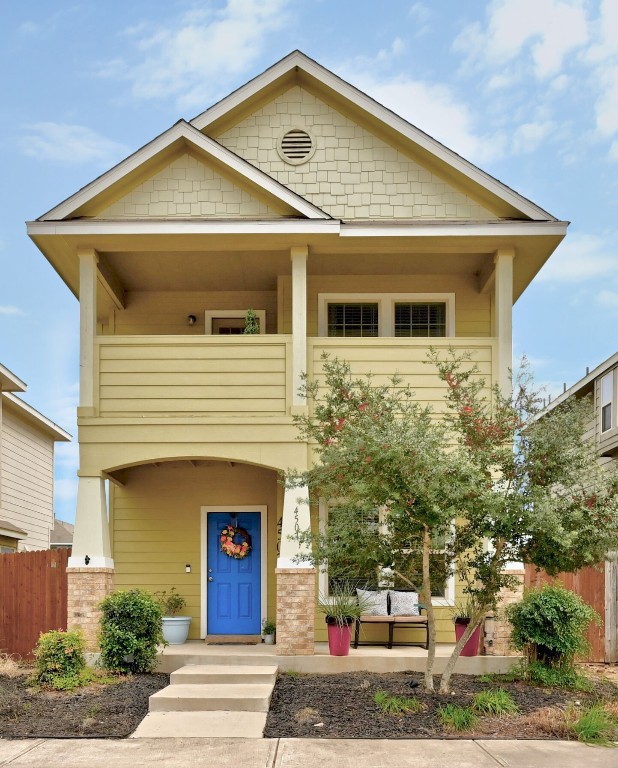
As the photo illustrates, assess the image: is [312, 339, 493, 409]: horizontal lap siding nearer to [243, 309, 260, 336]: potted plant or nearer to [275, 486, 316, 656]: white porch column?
[243, 309, 260, 336]: potted plant

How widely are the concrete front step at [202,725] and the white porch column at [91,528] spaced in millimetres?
3684

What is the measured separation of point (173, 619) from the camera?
14.4 metres

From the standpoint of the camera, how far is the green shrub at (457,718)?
9.22m

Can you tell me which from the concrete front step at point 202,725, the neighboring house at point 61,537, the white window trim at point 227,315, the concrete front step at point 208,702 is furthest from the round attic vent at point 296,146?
the neighboring house at point 61,537

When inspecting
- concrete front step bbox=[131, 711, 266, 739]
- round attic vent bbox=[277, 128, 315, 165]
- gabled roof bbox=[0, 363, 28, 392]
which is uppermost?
round attic vent bbox=[277, 128, 315, 165]

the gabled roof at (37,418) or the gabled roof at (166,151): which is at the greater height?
the gabled roof at (166,151)

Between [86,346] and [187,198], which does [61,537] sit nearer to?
[86,346]

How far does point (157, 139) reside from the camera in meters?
13.6

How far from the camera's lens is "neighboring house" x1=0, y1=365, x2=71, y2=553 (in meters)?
22.3

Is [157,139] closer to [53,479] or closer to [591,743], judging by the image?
[591,743]

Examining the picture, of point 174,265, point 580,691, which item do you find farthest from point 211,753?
point 174,265

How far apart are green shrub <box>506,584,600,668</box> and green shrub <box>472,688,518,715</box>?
6.18 feet

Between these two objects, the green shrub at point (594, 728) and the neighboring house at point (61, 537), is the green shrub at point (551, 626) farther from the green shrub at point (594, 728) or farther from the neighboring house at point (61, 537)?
the neighboring house at point (61, 537)

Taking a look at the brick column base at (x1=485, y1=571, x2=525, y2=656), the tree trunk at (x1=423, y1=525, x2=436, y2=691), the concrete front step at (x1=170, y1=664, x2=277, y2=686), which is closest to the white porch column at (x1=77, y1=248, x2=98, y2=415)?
the concrete front step at (x1=170, y1=664, x2=277, y2=686)
